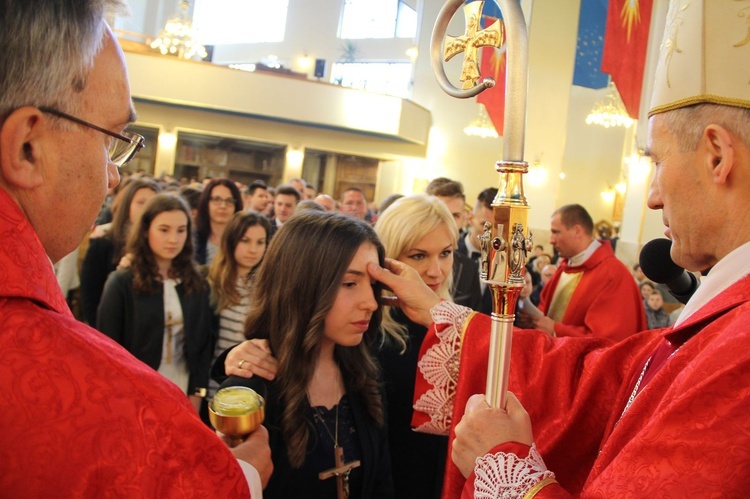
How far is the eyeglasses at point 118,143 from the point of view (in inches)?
35.4

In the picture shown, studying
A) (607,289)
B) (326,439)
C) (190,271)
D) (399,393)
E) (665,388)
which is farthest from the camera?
(607,289)

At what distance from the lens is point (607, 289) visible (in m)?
4.46

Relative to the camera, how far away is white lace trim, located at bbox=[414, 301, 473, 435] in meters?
1.82

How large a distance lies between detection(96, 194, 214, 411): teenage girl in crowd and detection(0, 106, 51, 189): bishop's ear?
7.90 feet

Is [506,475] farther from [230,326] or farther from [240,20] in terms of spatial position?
[240,20]

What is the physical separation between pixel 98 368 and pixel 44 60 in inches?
16.5

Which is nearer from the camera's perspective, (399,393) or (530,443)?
(530,443)

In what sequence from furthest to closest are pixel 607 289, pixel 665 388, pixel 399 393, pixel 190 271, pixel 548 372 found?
pixel 607 289 → pixel 190 271 → pixel 399 393 → pixel 548 372 → pixel 665 388

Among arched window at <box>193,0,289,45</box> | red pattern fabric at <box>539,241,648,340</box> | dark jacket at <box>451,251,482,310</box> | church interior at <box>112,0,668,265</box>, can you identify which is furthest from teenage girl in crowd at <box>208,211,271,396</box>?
arched window at <box>193,0,289,45</box>

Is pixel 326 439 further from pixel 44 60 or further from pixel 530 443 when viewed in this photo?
pixel 44 60

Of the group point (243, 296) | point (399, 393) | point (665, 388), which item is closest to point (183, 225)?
point (243, 296)

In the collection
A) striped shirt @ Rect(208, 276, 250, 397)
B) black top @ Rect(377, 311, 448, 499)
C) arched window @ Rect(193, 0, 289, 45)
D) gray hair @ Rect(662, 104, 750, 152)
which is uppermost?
arched window @ Rect(193, 0, 289, 45)

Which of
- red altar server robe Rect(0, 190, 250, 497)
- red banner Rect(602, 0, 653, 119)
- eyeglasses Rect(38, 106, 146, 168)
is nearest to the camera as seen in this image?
red altar server robe Rect(0, 190, 250, 497)

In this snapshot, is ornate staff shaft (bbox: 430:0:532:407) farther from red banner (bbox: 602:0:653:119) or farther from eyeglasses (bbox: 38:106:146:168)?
red banner (bbox: 602:0:653:119)
